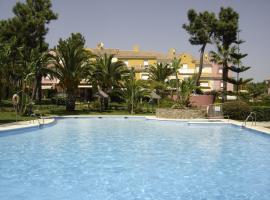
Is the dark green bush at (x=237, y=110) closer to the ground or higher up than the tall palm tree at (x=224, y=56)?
closer to the ground

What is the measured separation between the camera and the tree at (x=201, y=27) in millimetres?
43812

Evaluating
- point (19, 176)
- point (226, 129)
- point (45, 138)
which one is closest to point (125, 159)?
point (19, 176)

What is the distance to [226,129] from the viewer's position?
74.6 feet

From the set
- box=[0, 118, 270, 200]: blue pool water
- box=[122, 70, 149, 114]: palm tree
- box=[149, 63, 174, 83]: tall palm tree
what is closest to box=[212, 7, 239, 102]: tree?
box=[149, 63, 174, 83]: tall palm tree

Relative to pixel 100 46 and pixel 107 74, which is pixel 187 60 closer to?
pixel 100 46

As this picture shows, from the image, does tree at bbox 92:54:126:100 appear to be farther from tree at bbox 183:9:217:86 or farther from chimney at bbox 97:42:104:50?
chimney at bbox 97:42:104:50

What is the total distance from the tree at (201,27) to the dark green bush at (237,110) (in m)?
17.3

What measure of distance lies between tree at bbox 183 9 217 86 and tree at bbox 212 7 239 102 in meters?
0.81

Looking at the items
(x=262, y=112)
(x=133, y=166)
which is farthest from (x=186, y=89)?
(x=133, y=166)

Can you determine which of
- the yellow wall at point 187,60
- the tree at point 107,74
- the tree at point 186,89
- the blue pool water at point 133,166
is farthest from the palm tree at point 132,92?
the yellow wall at point 187,60

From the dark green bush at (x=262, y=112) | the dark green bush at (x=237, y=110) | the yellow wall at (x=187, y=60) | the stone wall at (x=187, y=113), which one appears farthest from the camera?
the yellow wall at (x=187, y=60)

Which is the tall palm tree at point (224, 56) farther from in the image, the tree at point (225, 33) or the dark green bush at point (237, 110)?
the dark green bush at point (237, 110)

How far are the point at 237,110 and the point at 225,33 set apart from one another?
56.7 ft

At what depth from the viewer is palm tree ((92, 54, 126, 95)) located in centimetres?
3640
